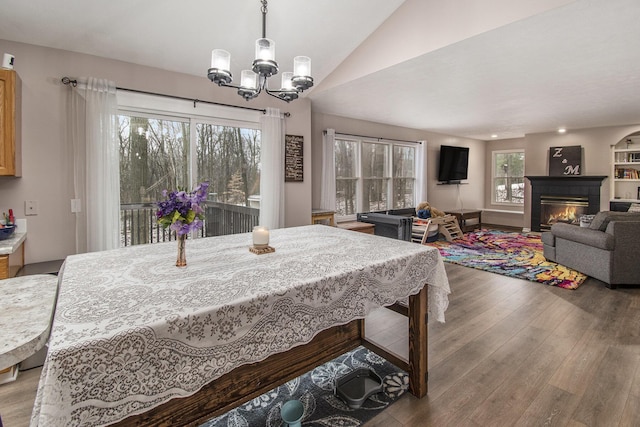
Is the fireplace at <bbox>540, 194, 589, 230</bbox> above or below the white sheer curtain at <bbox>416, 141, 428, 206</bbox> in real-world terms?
below

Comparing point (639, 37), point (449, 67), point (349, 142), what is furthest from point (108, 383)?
point (349, 142)

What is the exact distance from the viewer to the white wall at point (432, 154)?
17.2 ft

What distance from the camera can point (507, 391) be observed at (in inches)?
74.0

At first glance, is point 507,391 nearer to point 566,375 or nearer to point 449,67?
point 566,375

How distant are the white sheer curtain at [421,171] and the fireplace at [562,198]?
2.69 meters

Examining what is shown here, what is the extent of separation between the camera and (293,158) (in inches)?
167

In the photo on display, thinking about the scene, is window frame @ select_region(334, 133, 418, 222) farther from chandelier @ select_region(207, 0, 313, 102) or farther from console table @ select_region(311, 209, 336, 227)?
chandelier @ select_region(207, 0, 313, 102)

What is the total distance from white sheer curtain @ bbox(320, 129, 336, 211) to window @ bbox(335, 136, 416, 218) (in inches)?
13.7

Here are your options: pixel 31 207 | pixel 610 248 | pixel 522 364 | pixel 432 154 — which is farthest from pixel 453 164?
pixel 31 207

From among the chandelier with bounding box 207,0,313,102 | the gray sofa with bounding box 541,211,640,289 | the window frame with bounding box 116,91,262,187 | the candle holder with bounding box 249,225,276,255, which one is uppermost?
the window frame with bounding box 116,91,262,187

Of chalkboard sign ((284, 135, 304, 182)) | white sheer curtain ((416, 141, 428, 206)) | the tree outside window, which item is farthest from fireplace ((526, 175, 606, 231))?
the tree outside window

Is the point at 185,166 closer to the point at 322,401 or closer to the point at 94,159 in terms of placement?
the point at 94,159

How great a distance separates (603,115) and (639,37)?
3745 millimetres

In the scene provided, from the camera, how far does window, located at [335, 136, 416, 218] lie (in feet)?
19.1
